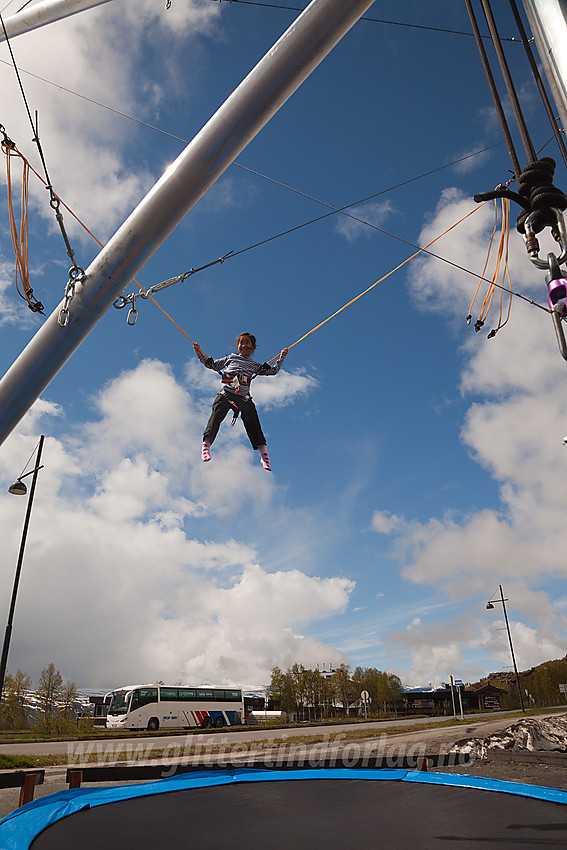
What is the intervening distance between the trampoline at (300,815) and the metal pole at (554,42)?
3.54 meters

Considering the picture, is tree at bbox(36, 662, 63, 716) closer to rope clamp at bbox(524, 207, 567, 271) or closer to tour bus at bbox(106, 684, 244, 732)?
tour bus at bbox(106, 684, 244, 732)

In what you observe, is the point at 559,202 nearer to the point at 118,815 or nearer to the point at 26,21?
the point at 118,815

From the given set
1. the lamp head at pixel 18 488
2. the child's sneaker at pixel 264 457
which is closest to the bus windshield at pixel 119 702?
the lamp head at pixel 18 488

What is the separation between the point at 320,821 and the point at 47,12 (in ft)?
26.8

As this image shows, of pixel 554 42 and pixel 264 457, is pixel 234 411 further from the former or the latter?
pixel 554 42

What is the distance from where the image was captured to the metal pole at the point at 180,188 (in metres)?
2.95

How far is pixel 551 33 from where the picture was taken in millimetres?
1571

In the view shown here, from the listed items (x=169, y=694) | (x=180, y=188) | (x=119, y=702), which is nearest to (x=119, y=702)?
(x=119, y=702)

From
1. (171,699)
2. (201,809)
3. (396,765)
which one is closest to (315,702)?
(171,699)

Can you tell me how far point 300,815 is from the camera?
384cm

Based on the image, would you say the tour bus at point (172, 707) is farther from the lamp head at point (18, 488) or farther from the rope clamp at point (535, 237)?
the rope clamp at point (535, 237)

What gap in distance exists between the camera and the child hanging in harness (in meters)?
5.67

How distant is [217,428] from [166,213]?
286cm

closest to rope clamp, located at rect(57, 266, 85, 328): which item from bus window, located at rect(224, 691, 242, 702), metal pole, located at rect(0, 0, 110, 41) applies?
metal pole, located at rect(0, 0, 110, 41)
